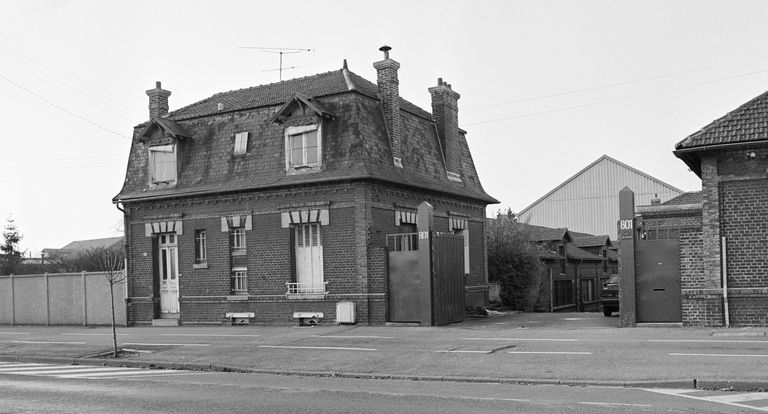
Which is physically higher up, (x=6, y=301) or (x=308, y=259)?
(x=308, y=259)

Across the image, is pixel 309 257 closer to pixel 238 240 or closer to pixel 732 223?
pixel 238 240

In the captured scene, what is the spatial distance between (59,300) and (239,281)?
9.95 m

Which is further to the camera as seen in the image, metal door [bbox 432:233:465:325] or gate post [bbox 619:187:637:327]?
metal door [bbox 432:233:465:325]

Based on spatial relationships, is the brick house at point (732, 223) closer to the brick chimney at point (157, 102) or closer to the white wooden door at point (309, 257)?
the white wooden door at point (309, 257)

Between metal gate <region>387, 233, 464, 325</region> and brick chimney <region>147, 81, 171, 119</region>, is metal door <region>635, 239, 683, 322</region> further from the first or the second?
brick chimney <region>147, 81, 171, 119</region>

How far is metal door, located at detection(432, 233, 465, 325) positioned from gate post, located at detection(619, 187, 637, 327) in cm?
560

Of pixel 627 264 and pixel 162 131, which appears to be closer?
pixel 627 264

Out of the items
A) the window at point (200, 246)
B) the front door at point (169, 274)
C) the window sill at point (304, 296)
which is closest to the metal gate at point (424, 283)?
the window sill at point (304, 296)

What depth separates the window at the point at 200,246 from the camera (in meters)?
27.5

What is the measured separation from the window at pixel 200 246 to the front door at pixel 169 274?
118 centimetres

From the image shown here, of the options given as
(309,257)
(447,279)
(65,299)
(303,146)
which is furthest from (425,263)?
(65,299)

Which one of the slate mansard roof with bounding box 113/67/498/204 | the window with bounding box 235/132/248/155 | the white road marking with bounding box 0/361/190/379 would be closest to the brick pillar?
the slate mansard roof with bounding box 113/67/498/204

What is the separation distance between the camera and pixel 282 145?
25.8 meters

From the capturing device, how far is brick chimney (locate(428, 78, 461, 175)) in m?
29.8
